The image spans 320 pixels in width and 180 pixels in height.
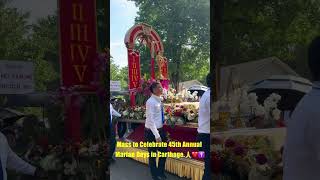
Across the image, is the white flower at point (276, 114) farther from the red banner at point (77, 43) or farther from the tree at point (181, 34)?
the tree at point (181, 34)

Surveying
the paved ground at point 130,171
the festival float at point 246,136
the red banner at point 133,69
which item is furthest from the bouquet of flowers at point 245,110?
the red banner at point 133,69

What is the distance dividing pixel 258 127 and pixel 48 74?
1.42 m

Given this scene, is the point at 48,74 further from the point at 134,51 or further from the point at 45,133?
the point at 134,51

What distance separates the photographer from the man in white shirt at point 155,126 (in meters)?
6.07

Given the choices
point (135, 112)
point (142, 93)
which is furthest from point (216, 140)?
point (142, 93)

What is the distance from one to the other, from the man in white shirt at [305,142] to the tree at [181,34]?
22.3 feet

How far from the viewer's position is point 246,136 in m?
2.93

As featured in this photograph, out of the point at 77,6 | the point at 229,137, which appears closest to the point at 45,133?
the point at 77,6

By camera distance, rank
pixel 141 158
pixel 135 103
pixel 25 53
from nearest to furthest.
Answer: pixel 25 53 < pixel 141 158 < pixel 135 103

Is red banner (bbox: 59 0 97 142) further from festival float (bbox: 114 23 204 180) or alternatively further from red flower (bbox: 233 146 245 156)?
festival float (bbox: 114 23 204 180)

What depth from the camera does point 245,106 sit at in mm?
2920

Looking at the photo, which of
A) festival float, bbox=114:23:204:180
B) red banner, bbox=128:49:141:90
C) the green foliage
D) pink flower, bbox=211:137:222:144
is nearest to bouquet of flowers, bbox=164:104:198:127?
festival float, bbox=114:23:204:180

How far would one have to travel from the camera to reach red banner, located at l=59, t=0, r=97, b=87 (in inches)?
111

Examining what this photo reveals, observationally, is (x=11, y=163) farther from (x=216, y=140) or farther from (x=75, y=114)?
(x=216, y=140)
